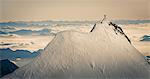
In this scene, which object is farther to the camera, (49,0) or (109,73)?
(49,0)

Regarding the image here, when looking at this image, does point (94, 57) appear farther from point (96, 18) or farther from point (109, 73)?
point (96, 18)

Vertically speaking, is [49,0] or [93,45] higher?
[49,0]

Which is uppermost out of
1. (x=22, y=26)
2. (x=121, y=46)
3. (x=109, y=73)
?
(x=22, y=26)

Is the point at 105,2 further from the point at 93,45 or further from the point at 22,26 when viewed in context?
the point at 22,26

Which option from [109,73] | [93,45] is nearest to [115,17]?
[93,45]

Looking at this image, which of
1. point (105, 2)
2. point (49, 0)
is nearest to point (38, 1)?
point (49, 0)

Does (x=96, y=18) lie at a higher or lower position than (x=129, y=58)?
higher
